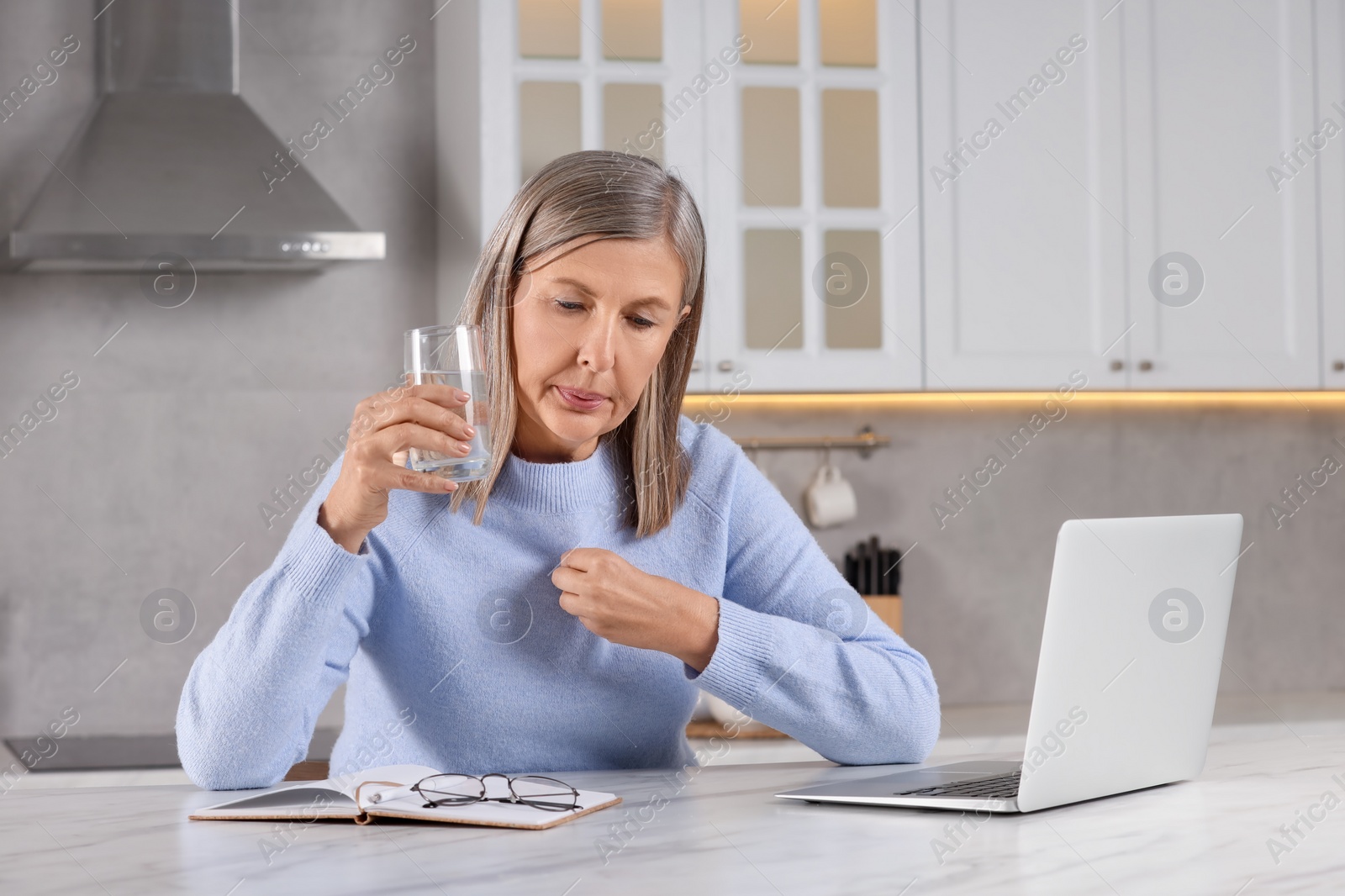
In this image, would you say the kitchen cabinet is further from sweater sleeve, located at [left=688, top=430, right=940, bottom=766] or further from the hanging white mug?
sweater sleeve, located at [left=688, top=430, right=940, bottom=766]

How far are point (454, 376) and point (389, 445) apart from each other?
81 millimetres

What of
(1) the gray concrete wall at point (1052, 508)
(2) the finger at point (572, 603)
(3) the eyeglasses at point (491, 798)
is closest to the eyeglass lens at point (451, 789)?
(3) the eyeglasses at point (491, 798)

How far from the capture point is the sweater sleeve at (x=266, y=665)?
1167 mm

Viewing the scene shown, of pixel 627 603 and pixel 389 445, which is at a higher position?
pixel 389 445

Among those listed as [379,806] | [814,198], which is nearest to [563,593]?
[379,806]

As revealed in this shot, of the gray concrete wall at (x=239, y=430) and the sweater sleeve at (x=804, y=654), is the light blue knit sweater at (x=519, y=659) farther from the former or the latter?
the gray concrete wall at (x=239, y=430)

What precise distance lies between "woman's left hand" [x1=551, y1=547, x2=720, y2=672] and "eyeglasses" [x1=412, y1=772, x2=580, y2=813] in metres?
0.15

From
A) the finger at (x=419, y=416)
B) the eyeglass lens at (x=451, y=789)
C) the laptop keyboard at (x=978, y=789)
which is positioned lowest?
the laptop keyboard at (x=978, y=789)

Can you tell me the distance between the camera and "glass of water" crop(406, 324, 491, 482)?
1059 millimetres

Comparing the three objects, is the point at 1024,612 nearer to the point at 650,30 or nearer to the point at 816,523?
the point at 816,523

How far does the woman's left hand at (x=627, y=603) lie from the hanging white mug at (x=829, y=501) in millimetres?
1707

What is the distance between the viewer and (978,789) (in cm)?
108

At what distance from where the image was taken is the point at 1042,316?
273cm

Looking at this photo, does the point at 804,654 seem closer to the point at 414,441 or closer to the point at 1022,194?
the point at 414,441
